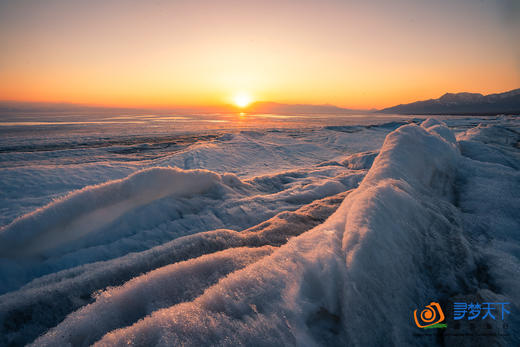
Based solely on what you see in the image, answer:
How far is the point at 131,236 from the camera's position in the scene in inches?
87.0

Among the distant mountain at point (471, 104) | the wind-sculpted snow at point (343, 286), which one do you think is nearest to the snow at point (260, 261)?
the wind-sculpted snow at point (343, 286)

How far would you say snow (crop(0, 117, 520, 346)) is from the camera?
106cm

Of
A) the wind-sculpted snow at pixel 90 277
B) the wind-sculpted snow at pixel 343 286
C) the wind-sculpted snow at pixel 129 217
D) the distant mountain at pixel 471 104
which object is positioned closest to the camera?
the wind-sculpted snow at pixel 343 286

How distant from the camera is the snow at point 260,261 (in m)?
1.06

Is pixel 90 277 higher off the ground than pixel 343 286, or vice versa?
pixel 343 286

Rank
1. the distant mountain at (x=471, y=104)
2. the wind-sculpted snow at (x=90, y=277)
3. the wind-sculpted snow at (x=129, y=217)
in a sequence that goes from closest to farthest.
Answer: the wind-sculpted snow at (x=90, y=277) → the wind-sculpted snow at (x=129, y=217) → the distant mountain at (x=471, y=104)

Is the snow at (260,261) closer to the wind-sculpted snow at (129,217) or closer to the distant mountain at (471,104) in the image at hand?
the wind-sculpted snow at (129,217)

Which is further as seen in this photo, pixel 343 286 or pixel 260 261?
pixel 260 261

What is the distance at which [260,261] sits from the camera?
4.58ft

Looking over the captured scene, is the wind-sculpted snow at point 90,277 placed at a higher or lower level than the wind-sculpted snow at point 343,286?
lower

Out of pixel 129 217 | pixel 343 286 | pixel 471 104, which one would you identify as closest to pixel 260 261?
pixel 343 286

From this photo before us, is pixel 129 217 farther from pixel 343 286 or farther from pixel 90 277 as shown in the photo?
pixel 343 286

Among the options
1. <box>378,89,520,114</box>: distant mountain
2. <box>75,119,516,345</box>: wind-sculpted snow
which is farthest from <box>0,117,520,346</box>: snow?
<box>378,89,520,114</box>: distant mountain

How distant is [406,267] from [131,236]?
89.9 inches
